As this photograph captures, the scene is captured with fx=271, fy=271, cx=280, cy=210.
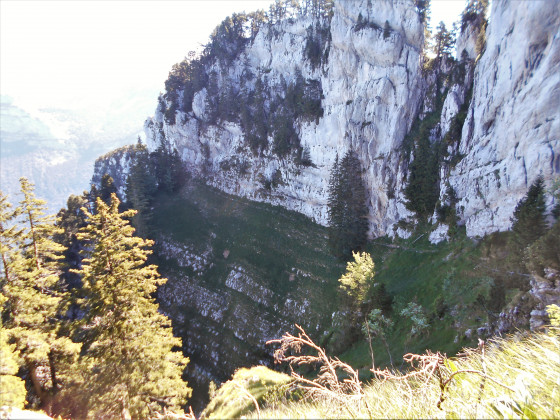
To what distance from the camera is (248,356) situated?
1225 inches

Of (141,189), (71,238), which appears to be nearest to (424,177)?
(141,189)

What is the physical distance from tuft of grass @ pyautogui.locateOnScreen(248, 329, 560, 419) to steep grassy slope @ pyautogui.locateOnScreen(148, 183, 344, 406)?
93.1 ft

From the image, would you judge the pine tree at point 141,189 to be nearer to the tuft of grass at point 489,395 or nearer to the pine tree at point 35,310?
the pine tree at point 35,310

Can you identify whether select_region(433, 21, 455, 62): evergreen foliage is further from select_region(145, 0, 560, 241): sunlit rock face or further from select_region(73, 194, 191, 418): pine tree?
select_region(73, 194, 191, 418): pine tree

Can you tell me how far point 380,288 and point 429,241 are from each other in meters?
9.89

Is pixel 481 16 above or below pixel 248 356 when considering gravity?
above

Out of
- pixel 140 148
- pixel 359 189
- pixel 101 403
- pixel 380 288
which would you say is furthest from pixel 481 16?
pixel 140 148

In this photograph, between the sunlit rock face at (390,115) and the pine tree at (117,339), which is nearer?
the pine tree at (117,339)

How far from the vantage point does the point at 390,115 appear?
34000 millimetres

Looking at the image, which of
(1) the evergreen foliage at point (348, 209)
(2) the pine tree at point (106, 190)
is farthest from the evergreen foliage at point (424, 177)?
(2) the pine tree at point (106, 190)

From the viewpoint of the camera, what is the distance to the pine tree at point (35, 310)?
1256 cm

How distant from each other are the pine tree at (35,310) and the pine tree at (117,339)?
5.73 ft

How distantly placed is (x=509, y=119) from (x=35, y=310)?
1317 inches

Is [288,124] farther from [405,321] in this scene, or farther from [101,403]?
[101,403]
